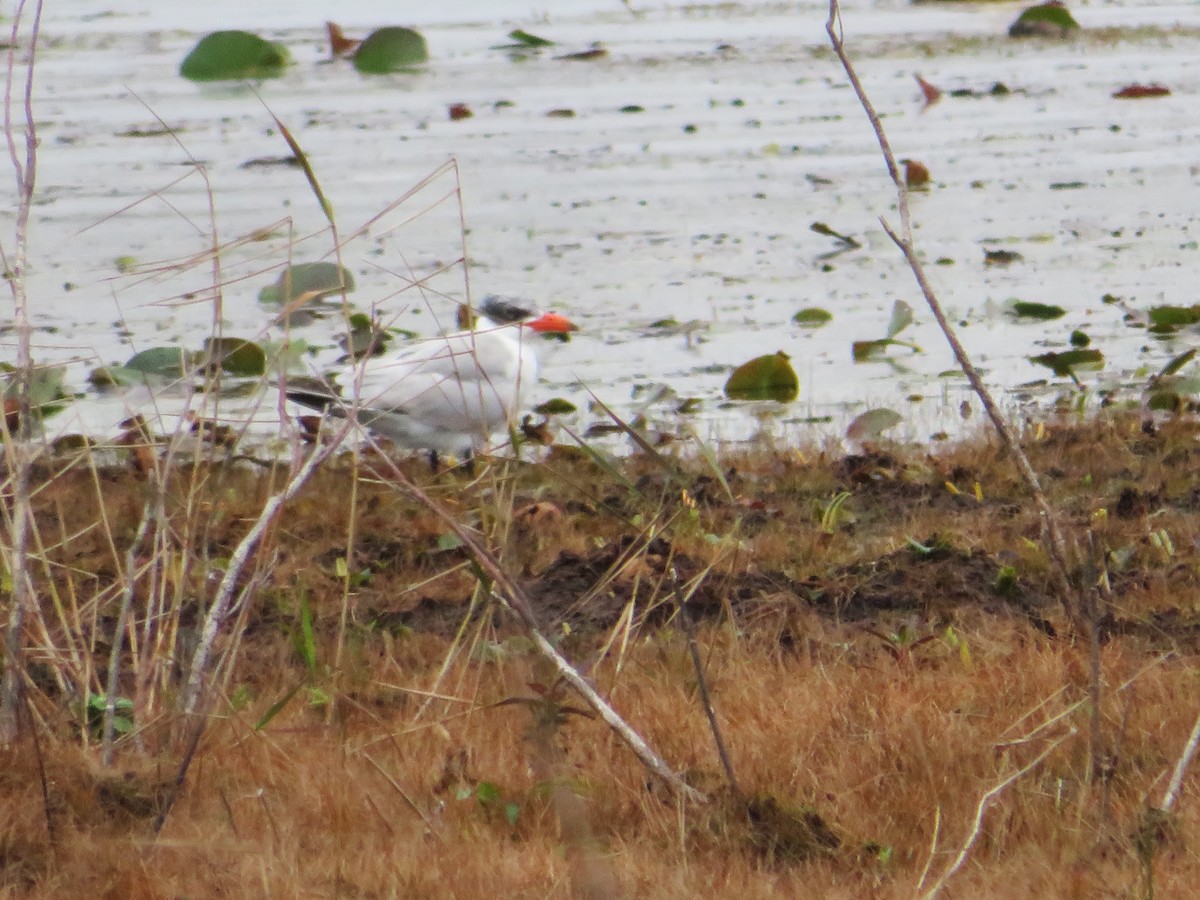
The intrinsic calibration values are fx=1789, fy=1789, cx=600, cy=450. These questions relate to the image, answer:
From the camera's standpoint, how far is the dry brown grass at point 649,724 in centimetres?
305

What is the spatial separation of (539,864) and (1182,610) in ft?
6.78

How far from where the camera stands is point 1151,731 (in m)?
3.56

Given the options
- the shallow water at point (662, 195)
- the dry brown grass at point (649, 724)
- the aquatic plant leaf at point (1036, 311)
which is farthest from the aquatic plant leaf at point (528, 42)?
the dry brown grass at point (649, 724)

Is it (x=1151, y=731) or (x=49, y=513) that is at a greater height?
(x=1151, y=731)

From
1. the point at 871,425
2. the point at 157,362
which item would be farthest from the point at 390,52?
the point at 871,425

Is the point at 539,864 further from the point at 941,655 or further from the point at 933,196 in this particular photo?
the point at 933,196

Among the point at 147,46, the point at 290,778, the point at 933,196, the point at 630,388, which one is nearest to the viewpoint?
the point at 290,778

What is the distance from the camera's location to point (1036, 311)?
8391 mm

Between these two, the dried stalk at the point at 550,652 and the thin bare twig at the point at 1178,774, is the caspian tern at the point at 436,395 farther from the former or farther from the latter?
the thin bare twig at the point at 1178,774

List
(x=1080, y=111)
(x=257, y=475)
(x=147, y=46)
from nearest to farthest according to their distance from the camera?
(x=257, y=475) → (x=1080, y=111) → (x=147, y=46)

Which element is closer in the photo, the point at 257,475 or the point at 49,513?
the point at 49,513

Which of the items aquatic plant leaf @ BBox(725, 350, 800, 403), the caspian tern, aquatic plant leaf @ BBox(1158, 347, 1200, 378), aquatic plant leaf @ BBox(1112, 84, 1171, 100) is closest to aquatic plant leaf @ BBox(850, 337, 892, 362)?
aquatic plant leaf @ BBox(725, 350, 800, 403)

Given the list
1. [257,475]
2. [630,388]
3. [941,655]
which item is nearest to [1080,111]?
[630,388]

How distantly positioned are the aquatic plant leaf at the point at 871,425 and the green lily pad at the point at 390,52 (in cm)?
1029
